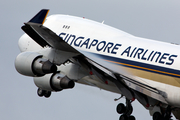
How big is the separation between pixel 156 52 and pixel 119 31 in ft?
14.7

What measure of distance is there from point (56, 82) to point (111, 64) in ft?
Answer: 10.6

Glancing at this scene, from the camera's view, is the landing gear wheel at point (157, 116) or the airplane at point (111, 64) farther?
the landing gear wheel at point (157, 116)

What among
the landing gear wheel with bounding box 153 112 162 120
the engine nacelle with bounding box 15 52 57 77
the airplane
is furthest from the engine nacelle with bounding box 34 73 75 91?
the landing gear wheel with bounding box 153 112 162 120

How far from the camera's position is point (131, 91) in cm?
2761

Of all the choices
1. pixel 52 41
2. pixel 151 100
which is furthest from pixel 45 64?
pixel 151 100

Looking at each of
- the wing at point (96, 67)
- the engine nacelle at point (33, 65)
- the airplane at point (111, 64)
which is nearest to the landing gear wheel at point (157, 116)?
the airplane at point (111, 64)

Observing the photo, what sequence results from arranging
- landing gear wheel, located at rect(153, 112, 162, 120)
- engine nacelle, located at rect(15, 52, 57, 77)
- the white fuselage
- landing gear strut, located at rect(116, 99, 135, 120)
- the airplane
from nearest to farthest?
1. the airplane
2. engine nacelle, located at rect(15, 52, 57, 77)
3. the white fuselage
4. landing gear wheel, located at rect(153, 112, 162, 120)
5. landing gear strut, located at rect(116, 99, 135, 120)

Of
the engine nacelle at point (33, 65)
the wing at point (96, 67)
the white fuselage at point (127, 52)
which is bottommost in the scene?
the engine nacelle at point (33, 65)

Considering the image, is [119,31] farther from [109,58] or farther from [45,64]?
[45,64]

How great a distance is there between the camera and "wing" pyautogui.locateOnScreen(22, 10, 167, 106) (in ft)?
78.4

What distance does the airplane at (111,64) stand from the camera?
25203mm

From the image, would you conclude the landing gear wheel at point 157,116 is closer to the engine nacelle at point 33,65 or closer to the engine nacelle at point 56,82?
the engine nacelle at point 56,82

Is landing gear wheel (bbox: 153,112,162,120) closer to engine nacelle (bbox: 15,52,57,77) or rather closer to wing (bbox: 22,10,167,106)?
wing (bbox: 22,10,167,106)

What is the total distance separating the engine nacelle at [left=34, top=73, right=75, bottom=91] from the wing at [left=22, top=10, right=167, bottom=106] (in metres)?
2.15
